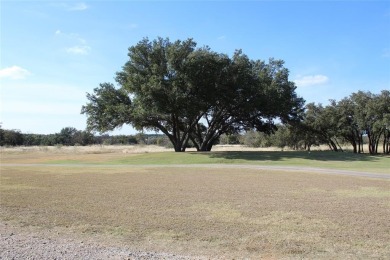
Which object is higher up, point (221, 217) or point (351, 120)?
point (351, 120)

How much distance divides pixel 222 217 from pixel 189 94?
97.7 ft

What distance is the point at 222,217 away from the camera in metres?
8.63

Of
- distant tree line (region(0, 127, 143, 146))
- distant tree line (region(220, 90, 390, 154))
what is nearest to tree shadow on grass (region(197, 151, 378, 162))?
distant tree line (region(220, 90, 390, 154))

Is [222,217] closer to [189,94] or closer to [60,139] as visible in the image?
[189,94]

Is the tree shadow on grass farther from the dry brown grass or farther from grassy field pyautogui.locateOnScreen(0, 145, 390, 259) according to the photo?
the dry brown grass

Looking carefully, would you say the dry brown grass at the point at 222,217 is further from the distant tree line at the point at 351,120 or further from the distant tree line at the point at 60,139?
the distant tree line at the point at 60,139

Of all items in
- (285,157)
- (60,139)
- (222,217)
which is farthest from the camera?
(60,139)

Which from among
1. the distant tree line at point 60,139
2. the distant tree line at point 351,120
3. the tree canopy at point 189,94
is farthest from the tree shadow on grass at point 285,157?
the distant tree line at point 60,139

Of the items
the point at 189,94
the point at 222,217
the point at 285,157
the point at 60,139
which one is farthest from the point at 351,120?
the point at 60,139

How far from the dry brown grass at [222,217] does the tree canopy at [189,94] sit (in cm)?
2325

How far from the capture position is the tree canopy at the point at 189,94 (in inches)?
1439

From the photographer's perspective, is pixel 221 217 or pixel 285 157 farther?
pixel 285 157

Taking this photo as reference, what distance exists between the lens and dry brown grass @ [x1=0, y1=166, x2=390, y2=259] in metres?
6.29

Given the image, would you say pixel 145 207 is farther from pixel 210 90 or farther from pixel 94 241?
pixel 210 90
